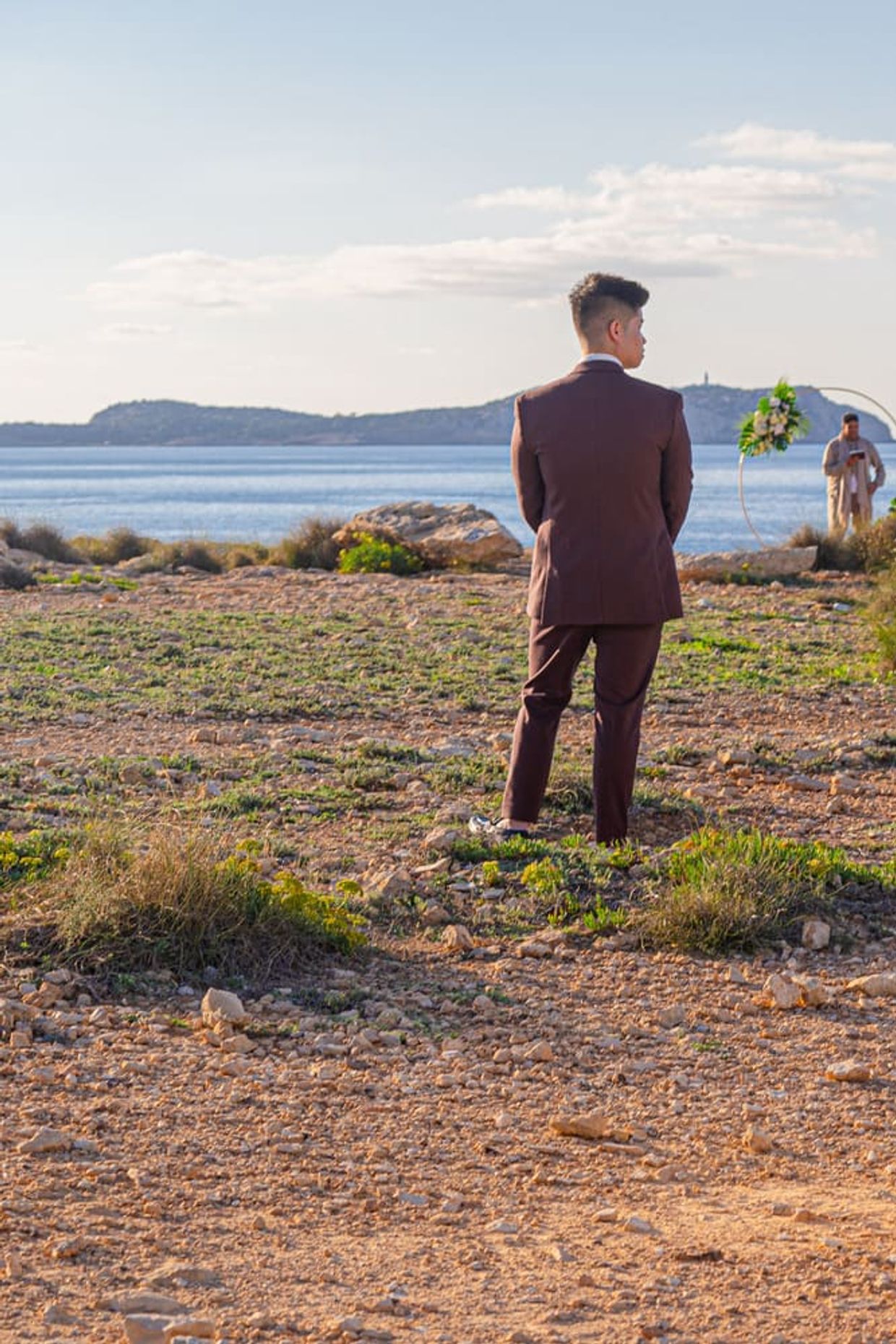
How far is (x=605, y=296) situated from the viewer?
5871 millimetres

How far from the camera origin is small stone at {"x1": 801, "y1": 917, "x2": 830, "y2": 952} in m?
5.16

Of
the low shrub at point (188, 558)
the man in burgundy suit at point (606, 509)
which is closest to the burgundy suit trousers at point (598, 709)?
the man in burgundy suit at point (606, 509)

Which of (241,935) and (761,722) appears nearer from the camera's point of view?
(241,935)

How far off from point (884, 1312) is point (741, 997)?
1838 millimetres

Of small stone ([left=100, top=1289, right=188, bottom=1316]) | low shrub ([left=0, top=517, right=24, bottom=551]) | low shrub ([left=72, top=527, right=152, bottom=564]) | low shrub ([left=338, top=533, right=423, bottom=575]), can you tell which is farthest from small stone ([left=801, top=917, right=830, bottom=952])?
low shrub ([left=72, top=527, right=152, bottom=564])

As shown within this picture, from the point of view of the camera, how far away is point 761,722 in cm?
920

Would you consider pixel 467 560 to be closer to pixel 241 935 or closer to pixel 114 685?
pixel 114 685

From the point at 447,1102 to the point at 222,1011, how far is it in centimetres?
76

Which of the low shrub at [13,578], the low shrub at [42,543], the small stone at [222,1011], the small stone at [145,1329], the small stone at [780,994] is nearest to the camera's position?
the small stone at [145,1329]

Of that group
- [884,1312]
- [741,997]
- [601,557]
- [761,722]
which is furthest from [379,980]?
[761,722]

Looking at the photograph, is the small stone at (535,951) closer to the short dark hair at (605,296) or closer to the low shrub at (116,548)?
the short dark hair at (605,296)

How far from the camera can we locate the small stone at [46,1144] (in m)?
3.60

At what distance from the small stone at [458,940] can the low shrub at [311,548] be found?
1539cm

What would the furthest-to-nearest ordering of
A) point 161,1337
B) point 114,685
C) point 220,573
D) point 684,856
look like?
point 220,573 → point 114,685 → point 684,856 → point 161,1337
